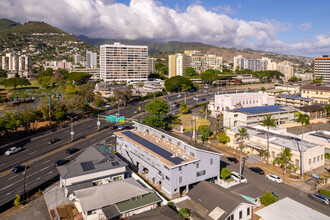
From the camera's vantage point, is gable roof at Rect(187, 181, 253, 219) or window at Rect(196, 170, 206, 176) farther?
window at Rect(196, 170, 206, 176)

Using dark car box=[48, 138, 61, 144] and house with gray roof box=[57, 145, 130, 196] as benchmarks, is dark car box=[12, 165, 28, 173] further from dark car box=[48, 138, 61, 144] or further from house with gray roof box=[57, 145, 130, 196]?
dark car box=[48, 138, 61, 144]

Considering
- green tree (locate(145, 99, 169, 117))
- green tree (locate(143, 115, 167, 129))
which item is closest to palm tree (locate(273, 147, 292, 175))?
green tree (locate(143, 115, 167, 129))

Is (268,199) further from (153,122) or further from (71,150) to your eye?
(71,150)

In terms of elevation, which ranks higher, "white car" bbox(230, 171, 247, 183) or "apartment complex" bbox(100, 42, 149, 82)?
"apartment complex" bbox(100, 42, 149, 82)

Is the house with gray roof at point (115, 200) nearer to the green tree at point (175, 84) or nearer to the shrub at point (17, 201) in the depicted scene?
the shrub at point (17, 201)

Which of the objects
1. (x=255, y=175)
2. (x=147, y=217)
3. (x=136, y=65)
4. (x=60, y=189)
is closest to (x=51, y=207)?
(x=60, y=189)

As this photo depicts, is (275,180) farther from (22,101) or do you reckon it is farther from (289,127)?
(22,101)
